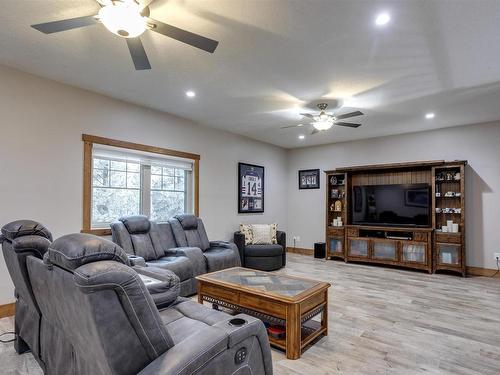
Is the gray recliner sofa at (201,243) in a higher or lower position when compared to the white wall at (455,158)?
lower

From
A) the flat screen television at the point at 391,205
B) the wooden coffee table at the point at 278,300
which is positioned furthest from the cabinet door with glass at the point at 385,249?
the wooden coffee table at the point at 278,300

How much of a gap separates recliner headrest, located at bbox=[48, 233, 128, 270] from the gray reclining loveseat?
2177 millimetres

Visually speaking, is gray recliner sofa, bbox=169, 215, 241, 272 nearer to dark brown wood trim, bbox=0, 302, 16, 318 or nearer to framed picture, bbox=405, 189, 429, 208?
dark brown wood trim, bbox=0, 302, 16, 318

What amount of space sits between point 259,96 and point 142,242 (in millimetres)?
2511

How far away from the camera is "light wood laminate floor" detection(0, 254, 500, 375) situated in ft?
7.58

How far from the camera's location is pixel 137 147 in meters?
4.47

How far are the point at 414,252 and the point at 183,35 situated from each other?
17.5ft

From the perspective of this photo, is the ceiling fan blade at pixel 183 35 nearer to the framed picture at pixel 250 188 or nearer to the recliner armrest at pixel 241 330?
the recliner armrest at pixel 241 330

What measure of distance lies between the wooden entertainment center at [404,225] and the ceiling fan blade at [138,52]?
4916 mm

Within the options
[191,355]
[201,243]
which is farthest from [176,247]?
[191,355]

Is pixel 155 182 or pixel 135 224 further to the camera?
pixel 155 182

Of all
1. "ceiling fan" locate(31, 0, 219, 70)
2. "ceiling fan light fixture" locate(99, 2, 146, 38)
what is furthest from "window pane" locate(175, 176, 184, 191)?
"ceiling fan light fixture" locate(99, 2, 146, 38)

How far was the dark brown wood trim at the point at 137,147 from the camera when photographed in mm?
3977

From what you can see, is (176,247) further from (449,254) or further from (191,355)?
(449,254)
